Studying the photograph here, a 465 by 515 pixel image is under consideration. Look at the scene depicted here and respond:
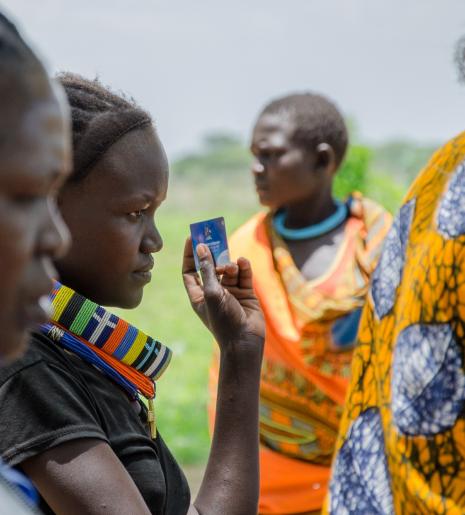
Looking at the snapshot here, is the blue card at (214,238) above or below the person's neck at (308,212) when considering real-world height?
above

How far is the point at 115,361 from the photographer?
1612 mm

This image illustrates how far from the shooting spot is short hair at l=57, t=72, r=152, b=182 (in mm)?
1648

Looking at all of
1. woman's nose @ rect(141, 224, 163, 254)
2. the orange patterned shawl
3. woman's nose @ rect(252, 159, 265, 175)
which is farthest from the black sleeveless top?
woman's nose @ rect(252, 159, 265, 175)

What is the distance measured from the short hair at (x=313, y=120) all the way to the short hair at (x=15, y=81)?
3400mm

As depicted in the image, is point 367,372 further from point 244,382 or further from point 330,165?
point 330,165

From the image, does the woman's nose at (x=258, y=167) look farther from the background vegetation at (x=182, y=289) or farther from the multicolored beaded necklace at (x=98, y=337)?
the multicolored beaded necklace at (x=98, y=337)

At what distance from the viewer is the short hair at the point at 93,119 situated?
1648mm

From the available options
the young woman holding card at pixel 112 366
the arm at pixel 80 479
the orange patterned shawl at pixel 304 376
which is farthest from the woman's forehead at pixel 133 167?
the orange patterned shawl at pixel 304 376

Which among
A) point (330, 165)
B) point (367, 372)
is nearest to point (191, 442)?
point (330, 165)

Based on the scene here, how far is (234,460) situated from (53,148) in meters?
0.98

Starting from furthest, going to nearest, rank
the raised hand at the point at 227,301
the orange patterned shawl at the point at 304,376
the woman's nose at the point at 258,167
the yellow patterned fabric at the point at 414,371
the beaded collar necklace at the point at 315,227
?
the woman's nose at the point at 258,167
the beaded collar necklace at the point at 315,227
the orange patterned shawl at the point at 304,376
the yellow patterned fabric at the point at 414,371
the raised hand at the point at 227,301

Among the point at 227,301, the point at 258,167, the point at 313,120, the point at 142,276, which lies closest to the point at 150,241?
the point at 142,276

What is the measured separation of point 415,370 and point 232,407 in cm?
49

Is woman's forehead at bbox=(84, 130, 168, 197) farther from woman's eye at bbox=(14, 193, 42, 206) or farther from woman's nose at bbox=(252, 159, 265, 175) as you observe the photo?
woman's nose at bbox=(252, 159, 265, 175)
